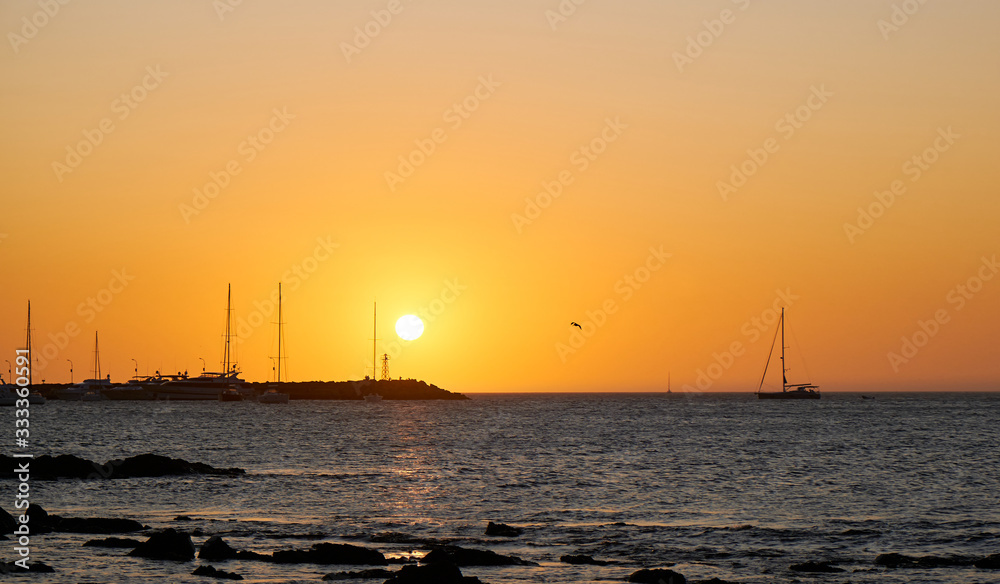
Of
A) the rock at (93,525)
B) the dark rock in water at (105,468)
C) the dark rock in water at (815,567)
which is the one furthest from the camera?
the dark rock in water at (105,468)

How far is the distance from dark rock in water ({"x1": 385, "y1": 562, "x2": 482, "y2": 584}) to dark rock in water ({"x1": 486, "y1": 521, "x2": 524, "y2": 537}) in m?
11.4

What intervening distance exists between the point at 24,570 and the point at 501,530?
682 inches

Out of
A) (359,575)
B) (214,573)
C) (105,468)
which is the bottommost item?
(359,575)

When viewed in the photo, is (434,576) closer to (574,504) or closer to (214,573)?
(214,573)

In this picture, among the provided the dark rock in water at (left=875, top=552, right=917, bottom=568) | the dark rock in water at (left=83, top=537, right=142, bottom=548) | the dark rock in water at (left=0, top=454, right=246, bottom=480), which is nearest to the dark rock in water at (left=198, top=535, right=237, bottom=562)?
the dark rock in water at (left=83, top=537, right=142, bottom=548)

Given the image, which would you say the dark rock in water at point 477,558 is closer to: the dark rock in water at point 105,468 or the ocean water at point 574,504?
the ocean water at point 574,504

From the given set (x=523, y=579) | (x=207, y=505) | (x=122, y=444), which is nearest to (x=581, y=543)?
(x=523, y=579)

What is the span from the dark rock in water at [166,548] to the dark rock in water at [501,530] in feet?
38.6

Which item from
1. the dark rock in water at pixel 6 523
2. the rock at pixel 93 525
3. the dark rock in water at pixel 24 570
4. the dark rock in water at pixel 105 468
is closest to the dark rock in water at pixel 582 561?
the dark rock in water at pixel 24 570

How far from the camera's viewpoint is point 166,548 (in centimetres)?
3231

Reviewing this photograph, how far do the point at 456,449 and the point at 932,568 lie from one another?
6252cm

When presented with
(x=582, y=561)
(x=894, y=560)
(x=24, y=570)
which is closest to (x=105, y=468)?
(x=24, y=570)

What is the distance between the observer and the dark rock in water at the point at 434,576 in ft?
88.9

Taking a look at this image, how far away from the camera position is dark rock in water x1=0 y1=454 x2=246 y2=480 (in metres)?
56.9
